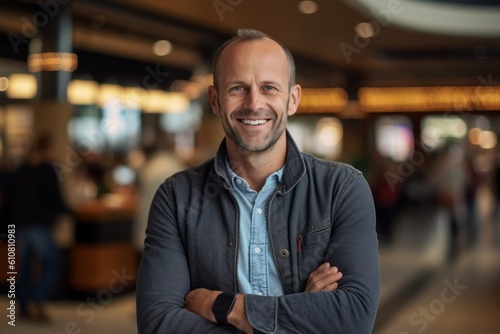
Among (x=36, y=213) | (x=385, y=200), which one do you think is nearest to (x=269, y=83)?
(x=36, y=213)

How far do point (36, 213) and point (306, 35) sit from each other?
6.75m

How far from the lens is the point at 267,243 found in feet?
7.25

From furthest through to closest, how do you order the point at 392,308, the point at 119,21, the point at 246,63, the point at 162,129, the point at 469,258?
the point at 162,129, the point at 469,258, the point at 119,21, the point at 392,308, the point at 246,63

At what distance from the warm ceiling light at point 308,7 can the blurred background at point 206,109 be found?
2 centimetres

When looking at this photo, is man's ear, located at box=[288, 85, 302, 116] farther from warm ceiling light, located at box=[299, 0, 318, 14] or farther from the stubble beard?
warm ceiling light, located at box=[299, 0, 318, 14]

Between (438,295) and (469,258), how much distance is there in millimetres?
3606

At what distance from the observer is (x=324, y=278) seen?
2.17 metres

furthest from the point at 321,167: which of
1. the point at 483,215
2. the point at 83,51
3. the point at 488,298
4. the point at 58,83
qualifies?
the point at 483,215

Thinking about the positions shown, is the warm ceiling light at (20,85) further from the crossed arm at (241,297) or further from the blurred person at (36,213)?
the crossed arm at (241,297)

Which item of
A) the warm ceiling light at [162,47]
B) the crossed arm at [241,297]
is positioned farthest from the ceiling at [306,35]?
the crossed arm at [241,297]

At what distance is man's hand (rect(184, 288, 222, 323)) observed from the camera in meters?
2.19

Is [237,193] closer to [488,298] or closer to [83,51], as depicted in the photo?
[488,298]

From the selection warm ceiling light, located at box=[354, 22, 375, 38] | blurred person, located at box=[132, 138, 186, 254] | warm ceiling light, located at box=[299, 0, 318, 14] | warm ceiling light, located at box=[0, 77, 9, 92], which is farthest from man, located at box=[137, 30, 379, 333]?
warm ceiling light, located at box=[0, 77, 9, 92]

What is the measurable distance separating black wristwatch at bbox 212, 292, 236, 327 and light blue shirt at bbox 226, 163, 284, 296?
0.18ft
